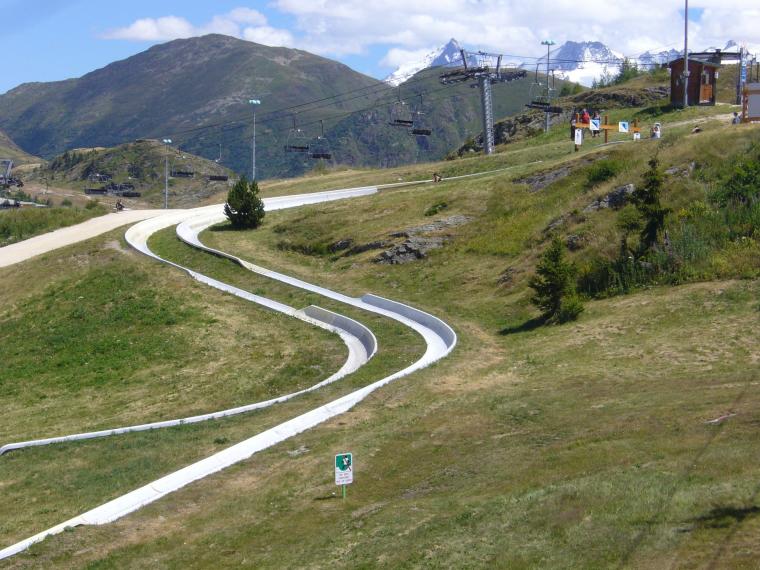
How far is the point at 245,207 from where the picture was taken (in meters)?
62.4

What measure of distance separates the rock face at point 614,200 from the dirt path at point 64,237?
3882cm

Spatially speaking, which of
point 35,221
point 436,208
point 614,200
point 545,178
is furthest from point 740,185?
point 35,221

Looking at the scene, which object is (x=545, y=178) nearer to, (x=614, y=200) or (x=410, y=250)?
(x=410, y=250)

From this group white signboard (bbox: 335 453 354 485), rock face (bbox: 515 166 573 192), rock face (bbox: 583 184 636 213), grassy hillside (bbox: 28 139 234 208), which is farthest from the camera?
grassy hillside (bbox: 28 139 234 208)

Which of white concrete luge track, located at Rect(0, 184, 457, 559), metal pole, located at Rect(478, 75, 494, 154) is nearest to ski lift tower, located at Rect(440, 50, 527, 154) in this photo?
metal pole, located at Rect(478, 75, 494, 154)

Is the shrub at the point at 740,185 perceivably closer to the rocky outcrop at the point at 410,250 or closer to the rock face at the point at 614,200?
the rock face at the point at 614,200

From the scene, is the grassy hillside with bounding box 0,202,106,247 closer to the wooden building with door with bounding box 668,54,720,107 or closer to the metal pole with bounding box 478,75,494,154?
the metal pole with bounding box 478,75,494,154

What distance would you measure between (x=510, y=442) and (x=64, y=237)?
55143mm

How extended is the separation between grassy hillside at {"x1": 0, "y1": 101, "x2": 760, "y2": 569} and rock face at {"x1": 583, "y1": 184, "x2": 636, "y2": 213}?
0.53m

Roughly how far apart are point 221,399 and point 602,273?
615 inches

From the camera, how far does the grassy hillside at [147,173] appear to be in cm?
17200

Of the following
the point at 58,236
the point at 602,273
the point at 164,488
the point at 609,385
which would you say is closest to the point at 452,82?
the point at 58,236

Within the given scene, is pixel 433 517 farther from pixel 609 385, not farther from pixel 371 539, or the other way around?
pixel 609 385

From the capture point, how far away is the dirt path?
6494 centimetres
